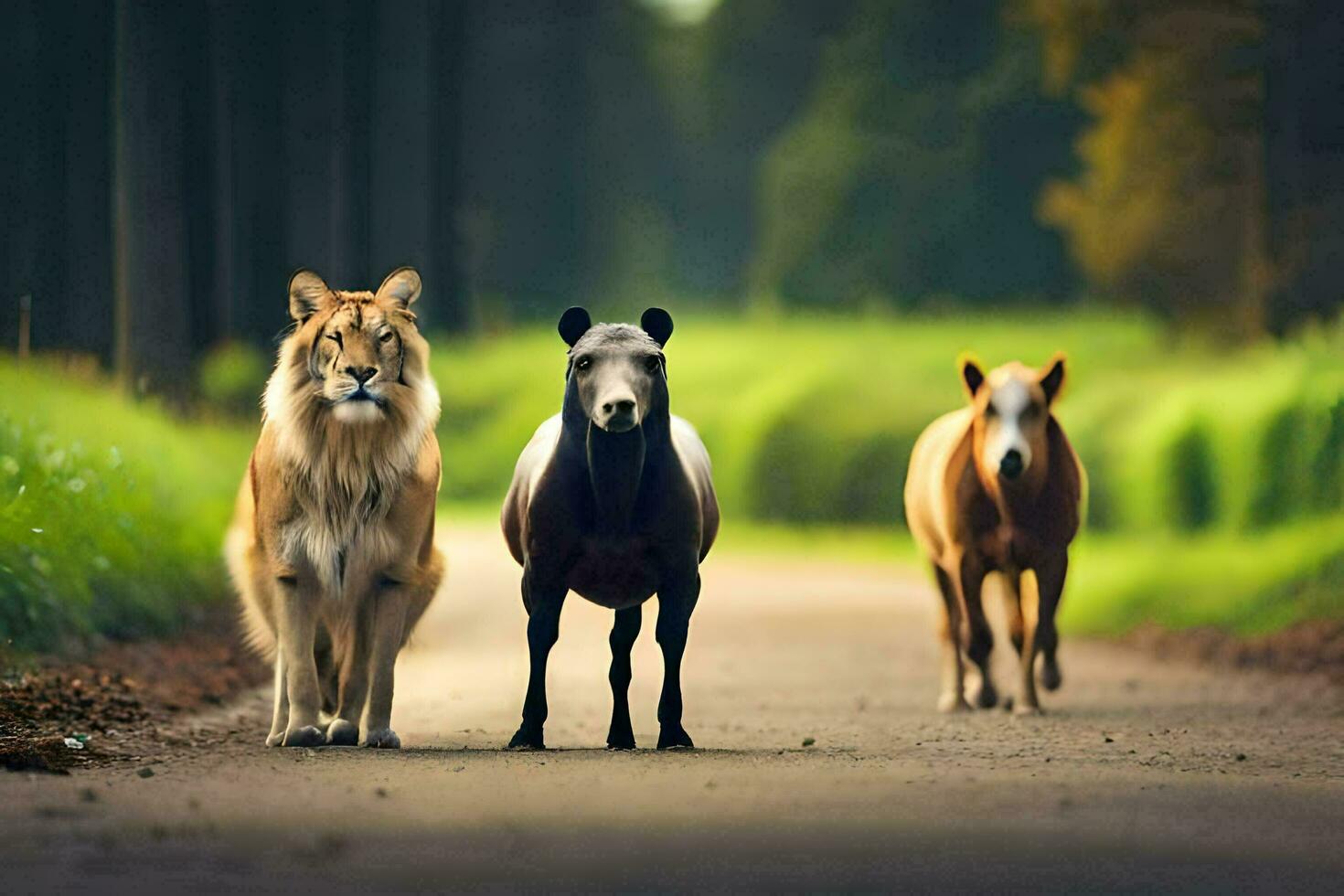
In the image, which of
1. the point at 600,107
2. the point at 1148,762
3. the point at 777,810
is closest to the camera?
the point at 777,810

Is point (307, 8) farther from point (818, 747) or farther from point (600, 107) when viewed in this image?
point (818, 747)

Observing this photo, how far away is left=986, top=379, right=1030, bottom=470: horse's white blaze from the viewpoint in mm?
10734

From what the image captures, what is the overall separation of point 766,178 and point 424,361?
76.8 feet

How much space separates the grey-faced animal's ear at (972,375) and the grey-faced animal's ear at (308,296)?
13.2 ft

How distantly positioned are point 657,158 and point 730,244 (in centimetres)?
262

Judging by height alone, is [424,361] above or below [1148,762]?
above

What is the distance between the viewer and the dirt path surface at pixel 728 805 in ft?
18.6

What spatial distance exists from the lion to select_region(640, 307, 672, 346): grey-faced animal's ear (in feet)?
3.27

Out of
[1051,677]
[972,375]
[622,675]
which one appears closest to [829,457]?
[1051,677]

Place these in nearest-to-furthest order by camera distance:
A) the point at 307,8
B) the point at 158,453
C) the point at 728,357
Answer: the point at 158,453, the point at 307,8, the point at 728,357

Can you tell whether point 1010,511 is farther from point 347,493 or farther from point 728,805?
point 728,805

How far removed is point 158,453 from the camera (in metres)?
14.3

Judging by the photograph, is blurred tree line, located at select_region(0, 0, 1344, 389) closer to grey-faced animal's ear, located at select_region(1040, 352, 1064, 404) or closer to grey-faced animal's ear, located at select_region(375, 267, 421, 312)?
grey-faced animal's ear, located at select_region(375, 267, 421, 312)

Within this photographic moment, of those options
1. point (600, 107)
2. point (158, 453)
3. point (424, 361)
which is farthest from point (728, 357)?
point (424, 361)
